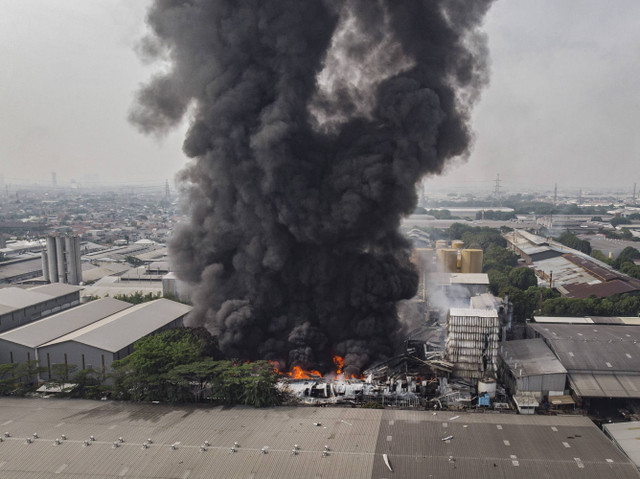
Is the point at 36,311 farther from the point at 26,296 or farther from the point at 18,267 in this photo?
the point at 18,267

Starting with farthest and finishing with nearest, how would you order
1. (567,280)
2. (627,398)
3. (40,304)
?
(567,280), (40,304), (627,398)

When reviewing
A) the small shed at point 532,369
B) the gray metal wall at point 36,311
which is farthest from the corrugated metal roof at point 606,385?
the gray metal wall at point 36,311

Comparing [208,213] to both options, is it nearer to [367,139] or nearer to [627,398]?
[367,139]

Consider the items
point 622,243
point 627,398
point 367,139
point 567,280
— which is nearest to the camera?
point 627,398

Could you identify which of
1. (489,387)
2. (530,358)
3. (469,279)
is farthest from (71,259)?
(530,358)

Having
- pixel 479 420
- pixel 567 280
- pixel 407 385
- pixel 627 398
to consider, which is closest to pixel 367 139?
pixel 407 385

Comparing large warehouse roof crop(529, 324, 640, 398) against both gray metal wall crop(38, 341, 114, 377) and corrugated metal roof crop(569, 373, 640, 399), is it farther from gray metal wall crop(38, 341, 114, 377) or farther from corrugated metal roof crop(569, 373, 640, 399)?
gray metal wall crop(38, 341, 114, 377)

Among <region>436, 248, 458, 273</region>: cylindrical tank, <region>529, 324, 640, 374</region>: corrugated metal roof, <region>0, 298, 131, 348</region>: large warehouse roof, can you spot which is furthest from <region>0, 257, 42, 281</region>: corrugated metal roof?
<region>529, 324, 640, 374</region>: corrugated metal roof
